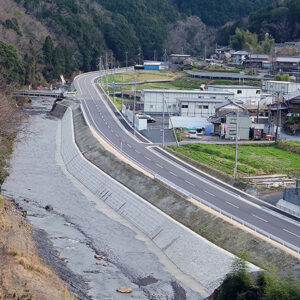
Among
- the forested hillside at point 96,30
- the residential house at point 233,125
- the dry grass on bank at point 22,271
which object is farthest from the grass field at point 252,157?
the forested hillside at point 96,30

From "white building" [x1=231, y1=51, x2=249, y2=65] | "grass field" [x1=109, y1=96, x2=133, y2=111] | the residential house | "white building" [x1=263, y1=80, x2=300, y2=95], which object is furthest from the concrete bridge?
the residential house

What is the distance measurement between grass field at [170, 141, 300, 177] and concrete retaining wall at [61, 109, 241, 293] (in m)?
8.00

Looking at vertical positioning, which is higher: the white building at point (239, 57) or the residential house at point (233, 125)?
the white building at point (239, 57)

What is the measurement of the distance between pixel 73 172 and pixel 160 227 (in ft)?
60.0

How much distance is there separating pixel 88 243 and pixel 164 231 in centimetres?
440

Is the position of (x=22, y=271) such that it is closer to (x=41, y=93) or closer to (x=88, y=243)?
(x=88, y=243)

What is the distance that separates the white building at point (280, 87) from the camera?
280ft

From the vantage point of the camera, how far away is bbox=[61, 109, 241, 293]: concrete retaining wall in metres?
30.1

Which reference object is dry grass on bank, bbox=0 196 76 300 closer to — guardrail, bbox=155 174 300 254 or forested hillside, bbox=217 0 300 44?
guardrail, bbox=155 174 300 254

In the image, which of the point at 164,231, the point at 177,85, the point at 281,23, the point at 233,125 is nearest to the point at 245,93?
the point at 177,85

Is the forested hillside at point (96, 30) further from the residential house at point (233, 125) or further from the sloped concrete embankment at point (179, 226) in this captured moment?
the sloped concrete embankment at point (179, 226)

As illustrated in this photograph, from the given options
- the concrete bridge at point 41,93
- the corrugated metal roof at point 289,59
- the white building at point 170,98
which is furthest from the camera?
the corrugated metal roof at point 289,59

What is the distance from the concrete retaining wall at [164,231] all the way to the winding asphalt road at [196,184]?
106 inches

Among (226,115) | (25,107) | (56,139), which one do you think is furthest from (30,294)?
(25,107)
